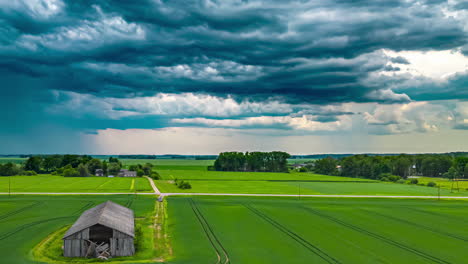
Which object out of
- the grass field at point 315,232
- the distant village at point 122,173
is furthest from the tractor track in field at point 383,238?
the distant village at point 122,173

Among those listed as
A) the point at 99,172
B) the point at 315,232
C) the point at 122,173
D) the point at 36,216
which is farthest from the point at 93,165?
the point at 315,232

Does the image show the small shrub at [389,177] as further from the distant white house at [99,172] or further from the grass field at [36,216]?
the distant white house at [99,172]

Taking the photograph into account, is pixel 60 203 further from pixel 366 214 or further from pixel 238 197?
pixel 366 214

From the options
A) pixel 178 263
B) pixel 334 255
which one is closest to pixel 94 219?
pixel 178 263

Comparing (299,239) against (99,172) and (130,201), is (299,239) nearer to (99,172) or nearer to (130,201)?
(130,201)

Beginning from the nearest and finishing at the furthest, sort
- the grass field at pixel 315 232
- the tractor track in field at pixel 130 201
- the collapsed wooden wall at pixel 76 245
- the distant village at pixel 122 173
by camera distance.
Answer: the collapsed wooden wall at pixel 76 245 < the grass field at pixel 315 232 < the tractor track in field at pixel 130 201 < the distant village at pixel 122 173

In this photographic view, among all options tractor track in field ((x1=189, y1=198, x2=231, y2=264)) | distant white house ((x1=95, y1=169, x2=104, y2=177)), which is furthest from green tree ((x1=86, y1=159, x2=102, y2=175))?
tractor track in field ((x1=189, y1=198, x2=231, y2=264))
